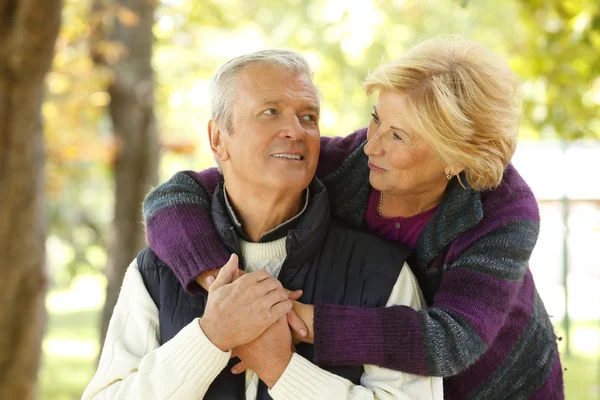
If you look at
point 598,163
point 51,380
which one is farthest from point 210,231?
point 51,380

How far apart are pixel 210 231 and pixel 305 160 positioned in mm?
341

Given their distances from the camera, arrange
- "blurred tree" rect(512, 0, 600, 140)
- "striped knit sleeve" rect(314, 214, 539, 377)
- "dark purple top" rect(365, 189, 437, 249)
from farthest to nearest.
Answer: "blurred tree" rect(512, 0, 600, 140), "dark purple top" rect(365, 189, 437, 249), "striped knit sleeve" rect(314, 214, 539, 377)

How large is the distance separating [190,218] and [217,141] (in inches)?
10.3

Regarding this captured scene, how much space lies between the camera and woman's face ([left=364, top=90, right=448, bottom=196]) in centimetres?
231

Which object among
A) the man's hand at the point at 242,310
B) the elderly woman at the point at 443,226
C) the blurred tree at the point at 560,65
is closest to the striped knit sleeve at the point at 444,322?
the elderly woman at the point at 443,226

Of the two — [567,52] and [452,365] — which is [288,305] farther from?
[567,52]

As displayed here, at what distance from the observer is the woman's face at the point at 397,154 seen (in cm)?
231

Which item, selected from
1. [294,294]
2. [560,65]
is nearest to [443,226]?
[294,294]

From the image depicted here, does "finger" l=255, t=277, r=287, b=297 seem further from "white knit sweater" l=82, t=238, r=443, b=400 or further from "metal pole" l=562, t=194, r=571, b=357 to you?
"metal pole" l=562, t=194, r=571, b=357

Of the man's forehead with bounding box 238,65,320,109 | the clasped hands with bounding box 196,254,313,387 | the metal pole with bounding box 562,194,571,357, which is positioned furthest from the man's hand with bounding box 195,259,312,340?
the metal pole with bounding box 562,194,571,357

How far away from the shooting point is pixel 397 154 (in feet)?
7.58

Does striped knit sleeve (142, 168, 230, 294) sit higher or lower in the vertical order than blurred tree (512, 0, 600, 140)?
lower

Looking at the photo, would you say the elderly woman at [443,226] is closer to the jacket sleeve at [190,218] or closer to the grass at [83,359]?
the jacket sleeve at [190,218]

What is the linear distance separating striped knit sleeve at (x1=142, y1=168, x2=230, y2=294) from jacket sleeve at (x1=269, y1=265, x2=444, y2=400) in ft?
1.22
